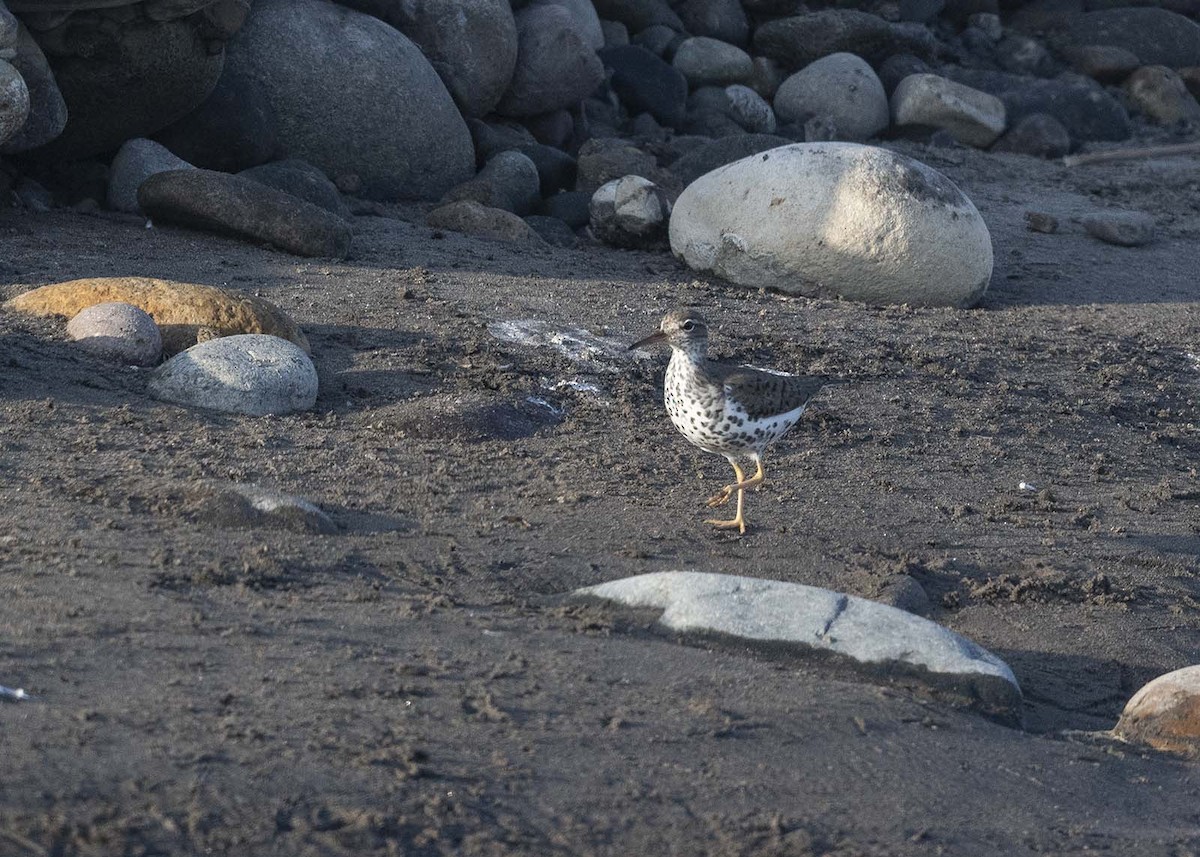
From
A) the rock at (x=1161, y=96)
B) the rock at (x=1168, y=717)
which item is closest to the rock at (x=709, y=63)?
the rock at (x=1161, y=96)

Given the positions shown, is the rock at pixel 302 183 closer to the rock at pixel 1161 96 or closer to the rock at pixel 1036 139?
the rock at pixel 1036 139

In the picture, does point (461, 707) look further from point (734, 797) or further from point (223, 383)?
point (223, 383)

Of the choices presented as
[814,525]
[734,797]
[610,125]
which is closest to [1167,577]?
[814,525]

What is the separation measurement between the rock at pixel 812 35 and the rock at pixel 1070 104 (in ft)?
5.31

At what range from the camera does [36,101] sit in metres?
9.95

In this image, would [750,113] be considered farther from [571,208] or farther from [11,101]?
[11,101]

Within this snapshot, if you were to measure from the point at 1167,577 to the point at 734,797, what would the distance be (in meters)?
3.15

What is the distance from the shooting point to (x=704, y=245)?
10.7 m

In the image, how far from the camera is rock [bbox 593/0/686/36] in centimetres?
1686

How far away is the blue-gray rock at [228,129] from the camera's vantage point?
1141cm

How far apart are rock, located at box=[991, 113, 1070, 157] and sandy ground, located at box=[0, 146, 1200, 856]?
6409mm

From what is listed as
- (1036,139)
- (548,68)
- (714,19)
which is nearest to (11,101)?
(548,68)

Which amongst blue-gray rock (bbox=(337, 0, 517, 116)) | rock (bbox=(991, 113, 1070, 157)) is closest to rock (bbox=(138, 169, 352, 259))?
blue-gray rock (bbox=(337, 0, 517, 116))

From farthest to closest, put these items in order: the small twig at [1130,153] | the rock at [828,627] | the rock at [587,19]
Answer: the small twig at [1130,153], the rock at [587,19], the rock at [828,627]
